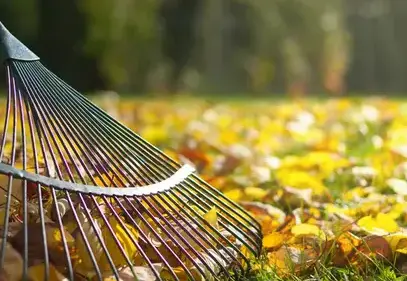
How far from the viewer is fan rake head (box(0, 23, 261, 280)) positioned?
1438 mm

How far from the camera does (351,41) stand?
47.2ft

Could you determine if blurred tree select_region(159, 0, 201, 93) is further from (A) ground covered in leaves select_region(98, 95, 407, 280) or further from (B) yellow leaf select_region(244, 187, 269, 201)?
(B) yellow leaf select_region(244, 187, 269, 201)

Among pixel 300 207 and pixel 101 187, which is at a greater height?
pixel 101 187

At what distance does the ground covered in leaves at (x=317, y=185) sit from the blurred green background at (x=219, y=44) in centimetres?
522

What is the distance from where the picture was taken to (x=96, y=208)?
1541 millimetres

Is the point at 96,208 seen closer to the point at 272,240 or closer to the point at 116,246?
the point at 116,246

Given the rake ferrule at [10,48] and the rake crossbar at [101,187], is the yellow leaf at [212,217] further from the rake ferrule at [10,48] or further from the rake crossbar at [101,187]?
the rake ferrule at [10,48]

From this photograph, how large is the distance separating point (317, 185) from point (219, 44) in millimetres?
11129

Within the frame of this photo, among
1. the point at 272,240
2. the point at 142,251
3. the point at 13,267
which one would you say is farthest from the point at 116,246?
the point at 272,240

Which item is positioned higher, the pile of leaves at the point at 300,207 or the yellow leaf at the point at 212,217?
the yellow leaf at the point at 212,217

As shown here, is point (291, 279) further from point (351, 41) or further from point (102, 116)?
point (351, 41)

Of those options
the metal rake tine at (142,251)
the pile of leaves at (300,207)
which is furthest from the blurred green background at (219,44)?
the metal rake tine at (142,251)

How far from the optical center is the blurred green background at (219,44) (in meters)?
9.89

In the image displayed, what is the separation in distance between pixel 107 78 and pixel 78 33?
647 mm
